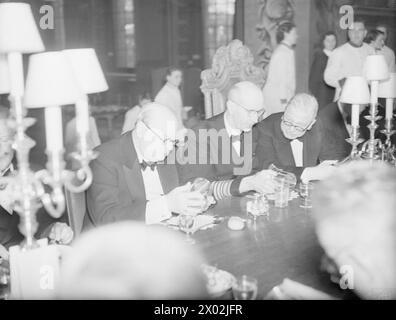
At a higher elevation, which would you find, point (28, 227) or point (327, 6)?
point (327, 6)

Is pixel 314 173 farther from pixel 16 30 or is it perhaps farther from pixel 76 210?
pixel 16 30

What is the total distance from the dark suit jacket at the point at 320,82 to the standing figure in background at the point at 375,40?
0.62 meters

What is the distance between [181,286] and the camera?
2.48 ft

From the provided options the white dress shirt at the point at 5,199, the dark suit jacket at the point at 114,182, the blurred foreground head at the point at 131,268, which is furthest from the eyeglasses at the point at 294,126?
the blurred foreground head at the point at 131,268

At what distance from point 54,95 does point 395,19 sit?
713 cm

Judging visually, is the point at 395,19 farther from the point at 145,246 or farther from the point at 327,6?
the point at 145,246

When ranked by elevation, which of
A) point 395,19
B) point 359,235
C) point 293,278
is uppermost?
point 395,19

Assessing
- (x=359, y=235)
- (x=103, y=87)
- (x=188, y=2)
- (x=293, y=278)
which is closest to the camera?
(x=359, y=235)

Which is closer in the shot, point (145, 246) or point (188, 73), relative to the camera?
point (145, 246)

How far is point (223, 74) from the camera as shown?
194 inches

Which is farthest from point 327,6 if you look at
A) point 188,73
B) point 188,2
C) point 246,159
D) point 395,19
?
point 246,159

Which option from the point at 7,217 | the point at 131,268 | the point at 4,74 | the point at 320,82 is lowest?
the point at 7,217

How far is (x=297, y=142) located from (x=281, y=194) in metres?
0.97

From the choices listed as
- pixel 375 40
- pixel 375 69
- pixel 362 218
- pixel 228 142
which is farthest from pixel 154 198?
pixel 375 40
